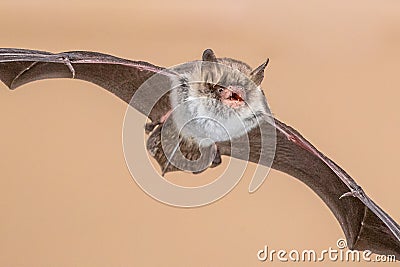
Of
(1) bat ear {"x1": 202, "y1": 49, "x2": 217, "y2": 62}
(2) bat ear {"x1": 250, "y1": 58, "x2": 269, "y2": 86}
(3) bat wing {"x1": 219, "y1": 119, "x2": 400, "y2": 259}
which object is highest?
(1) bat ear {"x1": 202, "y1": 49, "x2": 217, "y2": 62}

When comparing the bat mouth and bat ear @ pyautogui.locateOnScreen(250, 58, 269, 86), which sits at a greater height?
bat ear @ pyautogui.locateOnScreen(250, 58, 269, 86)

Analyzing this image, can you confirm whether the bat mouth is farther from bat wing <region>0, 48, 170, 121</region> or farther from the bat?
bat wing <region>0, 48, 170, 121</region>

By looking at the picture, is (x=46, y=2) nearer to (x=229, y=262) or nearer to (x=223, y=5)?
(x=223, y=5)

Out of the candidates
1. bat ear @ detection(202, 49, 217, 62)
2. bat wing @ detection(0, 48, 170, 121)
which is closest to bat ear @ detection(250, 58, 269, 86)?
bat ear @ detection(202, 49, 217, 62)

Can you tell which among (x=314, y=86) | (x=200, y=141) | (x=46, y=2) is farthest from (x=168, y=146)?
(x=46, y=2)

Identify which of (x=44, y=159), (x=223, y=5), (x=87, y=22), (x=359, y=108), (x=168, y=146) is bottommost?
(x=168, y=146)

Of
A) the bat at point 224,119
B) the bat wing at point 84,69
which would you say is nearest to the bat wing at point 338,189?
the bat at point 224,119
